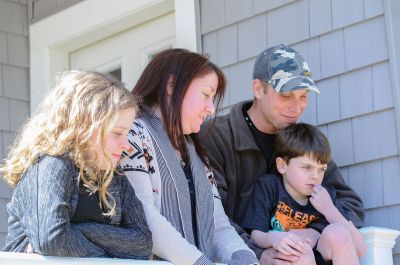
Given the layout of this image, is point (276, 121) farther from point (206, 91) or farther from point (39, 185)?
point (39, 185)

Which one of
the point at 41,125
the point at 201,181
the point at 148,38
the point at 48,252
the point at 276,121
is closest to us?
the point at 48,252

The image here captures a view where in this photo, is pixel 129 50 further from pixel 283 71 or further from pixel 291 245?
pixel 291 245

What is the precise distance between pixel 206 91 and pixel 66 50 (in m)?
2.62

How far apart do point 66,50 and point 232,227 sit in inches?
108

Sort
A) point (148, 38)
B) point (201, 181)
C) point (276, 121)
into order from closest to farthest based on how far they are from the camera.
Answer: point (201, 181) → point (276, 121) → point (148, 38)

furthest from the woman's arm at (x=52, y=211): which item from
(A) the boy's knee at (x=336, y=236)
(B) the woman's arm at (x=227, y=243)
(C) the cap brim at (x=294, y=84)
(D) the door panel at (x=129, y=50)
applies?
(D) the door panel at (x=129, y=50)

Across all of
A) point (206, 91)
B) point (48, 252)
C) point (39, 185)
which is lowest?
point (48, 252)

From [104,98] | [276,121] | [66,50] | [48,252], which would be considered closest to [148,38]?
[66,50]

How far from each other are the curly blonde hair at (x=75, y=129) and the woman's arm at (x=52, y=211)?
50mm

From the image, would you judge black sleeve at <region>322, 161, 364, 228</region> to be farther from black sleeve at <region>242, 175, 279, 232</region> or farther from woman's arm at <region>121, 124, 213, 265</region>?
woman's arm at <region>121, 124, 213, 265</region>

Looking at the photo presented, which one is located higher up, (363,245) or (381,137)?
(381,137)

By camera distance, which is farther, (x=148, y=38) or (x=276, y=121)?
(x=148, y=38)

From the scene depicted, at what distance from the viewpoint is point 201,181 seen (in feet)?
11.0

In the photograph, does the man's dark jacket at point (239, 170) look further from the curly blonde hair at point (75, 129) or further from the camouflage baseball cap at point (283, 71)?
the curly blonde hair at point (75, 129)
